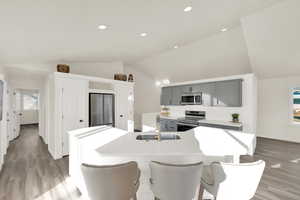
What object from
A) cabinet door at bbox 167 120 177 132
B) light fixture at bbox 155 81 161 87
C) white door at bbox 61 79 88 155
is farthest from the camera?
light fixture at bbox 155 81 161 87

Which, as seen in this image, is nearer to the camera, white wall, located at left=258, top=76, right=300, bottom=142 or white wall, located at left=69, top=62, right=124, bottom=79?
white wall, located at left=69, top=62, right=124, bottom=79

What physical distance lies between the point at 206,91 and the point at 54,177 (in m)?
4.34

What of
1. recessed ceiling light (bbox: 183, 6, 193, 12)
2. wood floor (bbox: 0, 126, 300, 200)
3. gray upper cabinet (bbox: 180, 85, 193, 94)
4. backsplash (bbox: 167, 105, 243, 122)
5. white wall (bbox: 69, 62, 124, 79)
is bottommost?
wood floor (bbox: 0, 126, 300, 200)

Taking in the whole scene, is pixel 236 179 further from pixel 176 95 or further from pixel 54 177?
pixel 176 95

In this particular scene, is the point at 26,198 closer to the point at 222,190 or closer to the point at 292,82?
the point at 222,190

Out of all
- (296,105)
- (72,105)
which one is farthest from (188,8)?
(296,105)

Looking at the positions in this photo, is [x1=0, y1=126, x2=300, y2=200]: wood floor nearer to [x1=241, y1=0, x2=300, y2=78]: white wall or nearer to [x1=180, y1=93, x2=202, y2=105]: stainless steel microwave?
[x1=180, y1=93, x2=202, y2=105]: stainless steel microwave

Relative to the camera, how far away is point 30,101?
321 inches

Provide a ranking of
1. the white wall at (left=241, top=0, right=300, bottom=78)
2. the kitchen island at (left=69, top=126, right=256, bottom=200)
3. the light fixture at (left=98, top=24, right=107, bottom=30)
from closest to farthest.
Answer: the kitchen island at (left=69, top=126, right=256, bottom=200) < the light fixture at (left=98, top=24, right=107, bottom=30) < the white wall at (left=241, top=0, right=300, bottom=78)

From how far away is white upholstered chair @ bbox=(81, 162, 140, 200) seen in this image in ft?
3.57

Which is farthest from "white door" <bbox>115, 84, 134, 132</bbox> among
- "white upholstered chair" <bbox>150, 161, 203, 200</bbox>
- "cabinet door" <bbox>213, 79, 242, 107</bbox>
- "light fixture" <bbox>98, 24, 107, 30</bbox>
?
"white upholstered chair" <bbox>150, 161, 203, 200</bbox>

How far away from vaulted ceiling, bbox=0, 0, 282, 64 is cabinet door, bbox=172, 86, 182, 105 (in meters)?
1.94

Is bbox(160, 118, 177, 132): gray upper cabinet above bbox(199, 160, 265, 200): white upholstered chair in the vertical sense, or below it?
below

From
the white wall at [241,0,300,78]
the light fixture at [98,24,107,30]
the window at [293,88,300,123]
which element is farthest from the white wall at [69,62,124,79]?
the window at [293,88,300,123]
